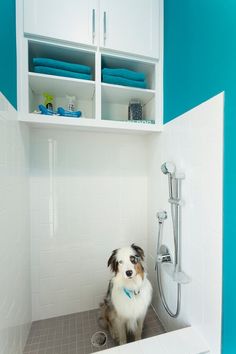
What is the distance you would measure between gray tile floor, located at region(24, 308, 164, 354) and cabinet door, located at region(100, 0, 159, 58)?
81.5 inches

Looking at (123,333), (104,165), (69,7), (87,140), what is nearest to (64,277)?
(123,333)

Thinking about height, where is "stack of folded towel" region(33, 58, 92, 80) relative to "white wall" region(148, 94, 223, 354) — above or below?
above

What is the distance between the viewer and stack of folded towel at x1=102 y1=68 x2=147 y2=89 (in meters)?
1.24

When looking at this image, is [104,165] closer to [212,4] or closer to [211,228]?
[211,228]

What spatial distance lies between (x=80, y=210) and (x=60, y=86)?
3.30ft

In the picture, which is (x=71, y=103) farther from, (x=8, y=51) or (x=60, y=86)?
(x=8, y=51)

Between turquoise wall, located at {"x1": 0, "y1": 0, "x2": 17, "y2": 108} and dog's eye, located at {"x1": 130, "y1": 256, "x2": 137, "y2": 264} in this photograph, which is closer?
turquoise wall, located at {"x1": 0, "y1": 0, "x2": 17, "y2": 108}

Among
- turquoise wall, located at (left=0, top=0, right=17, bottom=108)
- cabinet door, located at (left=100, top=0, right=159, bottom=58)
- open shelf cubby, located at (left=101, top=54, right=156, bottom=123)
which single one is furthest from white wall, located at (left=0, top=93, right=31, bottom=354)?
cabinet door, located at (left=100, top=0, right=159, bottom=58)

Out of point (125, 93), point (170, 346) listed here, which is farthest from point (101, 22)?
point (170, 346)

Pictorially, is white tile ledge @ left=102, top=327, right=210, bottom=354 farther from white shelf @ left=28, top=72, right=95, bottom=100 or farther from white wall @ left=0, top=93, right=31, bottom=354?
white shelf @ left=28, top=72, right=95, bottom=100

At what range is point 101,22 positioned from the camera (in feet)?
3.77

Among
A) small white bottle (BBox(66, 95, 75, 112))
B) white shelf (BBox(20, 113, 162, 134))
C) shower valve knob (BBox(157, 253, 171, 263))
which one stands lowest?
shower valve knob (BBox(157, 253, 171, 263))

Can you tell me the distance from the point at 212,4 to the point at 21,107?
1.16 metres

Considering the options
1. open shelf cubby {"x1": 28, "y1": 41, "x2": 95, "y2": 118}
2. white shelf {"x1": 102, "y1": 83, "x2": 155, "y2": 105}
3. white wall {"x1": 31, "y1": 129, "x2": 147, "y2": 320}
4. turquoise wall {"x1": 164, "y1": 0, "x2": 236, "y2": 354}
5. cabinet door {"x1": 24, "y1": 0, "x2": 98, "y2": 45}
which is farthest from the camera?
white wall {"x1": 31, "y1": 129, "x2": 147, "y2": 320}
